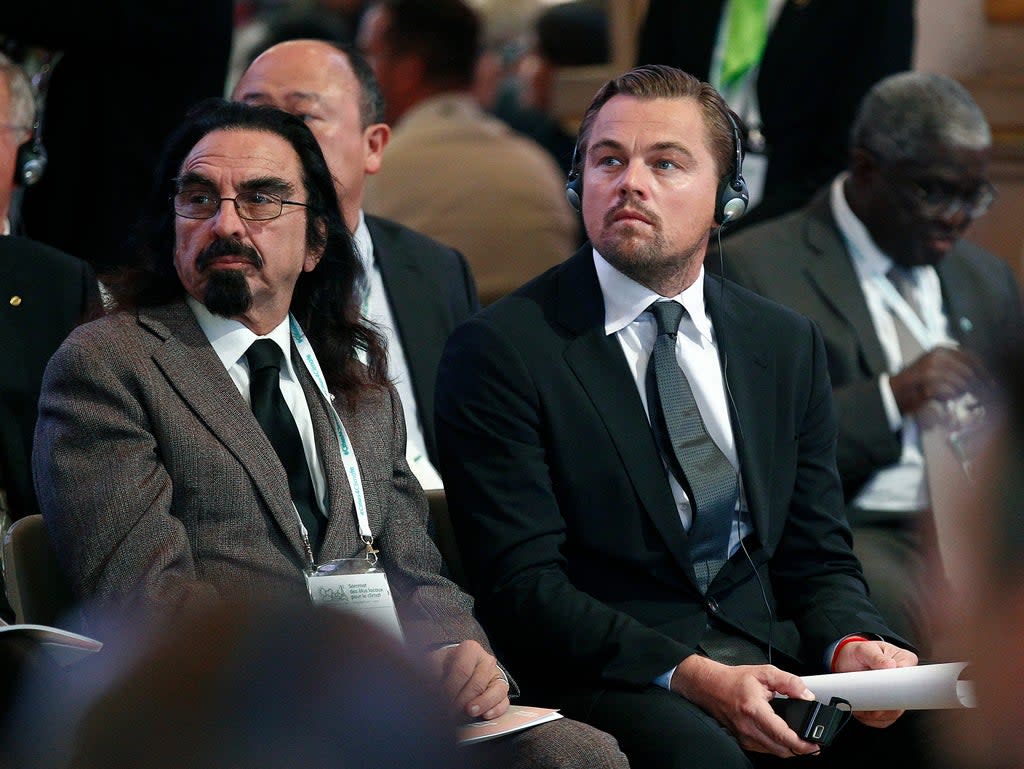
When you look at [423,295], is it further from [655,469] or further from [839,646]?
[839,646]

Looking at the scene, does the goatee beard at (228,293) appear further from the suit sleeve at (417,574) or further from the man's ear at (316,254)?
the suit sleeve at (417,574)

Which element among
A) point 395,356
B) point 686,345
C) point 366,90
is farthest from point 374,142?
point 686,345

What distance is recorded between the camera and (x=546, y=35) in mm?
7676

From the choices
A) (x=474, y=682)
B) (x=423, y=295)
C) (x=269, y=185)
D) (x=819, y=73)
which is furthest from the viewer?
(x=819, y=73)

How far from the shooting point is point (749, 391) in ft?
11.0

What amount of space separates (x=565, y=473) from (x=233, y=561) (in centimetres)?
69

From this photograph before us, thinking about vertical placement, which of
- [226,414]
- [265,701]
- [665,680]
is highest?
[265,701]

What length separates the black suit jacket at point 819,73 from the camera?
5.31 m

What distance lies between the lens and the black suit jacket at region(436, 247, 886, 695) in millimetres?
3102

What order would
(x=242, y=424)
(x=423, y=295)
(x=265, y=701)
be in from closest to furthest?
1. (x=265, y=701)
2. (x=242, y=424)
3. (x=423, y=295)

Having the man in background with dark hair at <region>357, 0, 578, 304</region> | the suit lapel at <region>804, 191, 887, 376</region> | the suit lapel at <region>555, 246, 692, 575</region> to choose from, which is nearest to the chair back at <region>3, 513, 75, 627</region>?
the suit lapel at <region>555, 246, 692, 575</region>

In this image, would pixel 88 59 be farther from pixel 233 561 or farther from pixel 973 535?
pixel 973 535

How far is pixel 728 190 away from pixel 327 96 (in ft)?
4.39

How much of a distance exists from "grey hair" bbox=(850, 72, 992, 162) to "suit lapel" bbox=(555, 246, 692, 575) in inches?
63.3
